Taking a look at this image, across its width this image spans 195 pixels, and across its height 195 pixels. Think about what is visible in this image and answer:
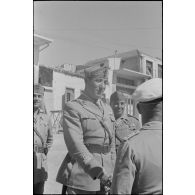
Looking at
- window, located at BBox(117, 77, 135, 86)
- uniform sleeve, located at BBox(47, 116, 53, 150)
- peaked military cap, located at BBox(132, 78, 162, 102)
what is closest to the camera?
peaked military cap, located at BBox(132, 78, 162, 102)

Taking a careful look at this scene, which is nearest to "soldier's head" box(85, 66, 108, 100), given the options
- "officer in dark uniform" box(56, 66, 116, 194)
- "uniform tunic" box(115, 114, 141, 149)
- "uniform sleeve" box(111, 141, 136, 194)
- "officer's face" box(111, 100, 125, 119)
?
"officer in dark uniform" box(56, 66, 116, 194)

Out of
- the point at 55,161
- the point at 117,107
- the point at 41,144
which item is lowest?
the point at 55,161

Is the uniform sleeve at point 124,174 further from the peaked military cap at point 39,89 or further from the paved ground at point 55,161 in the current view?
the peaked military cap at point 39,89

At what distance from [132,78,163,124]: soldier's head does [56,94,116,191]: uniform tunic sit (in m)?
0.28

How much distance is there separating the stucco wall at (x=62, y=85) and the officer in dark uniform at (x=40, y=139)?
0.33ft

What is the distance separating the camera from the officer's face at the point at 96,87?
193 centimetres

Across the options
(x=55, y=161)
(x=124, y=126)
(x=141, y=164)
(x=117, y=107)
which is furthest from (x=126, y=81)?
(x=55, y=161)

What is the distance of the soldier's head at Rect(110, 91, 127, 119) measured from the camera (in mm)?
1944

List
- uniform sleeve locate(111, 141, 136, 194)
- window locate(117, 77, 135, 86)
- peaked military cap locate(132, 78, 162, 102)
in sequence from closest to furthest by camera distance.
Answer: uniform sleeve locate(111, 141, 136, 194) < peaked military cap locate(132, 78, 162, 102) < window locate(117, 77, 135, 86)

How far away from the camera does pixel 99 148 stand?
191 centimetres

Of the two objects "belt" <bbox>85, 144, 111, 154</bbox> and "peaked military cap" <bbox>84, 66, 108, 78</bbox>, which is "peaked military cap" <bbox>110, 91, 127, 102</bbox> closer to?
"peaked military cap" <bbox>84, 66, 108, 78</bbox>

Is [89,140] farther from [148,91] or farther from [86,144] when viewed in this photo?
[148,91]

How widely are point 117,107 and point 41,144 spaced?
59 centimetres
